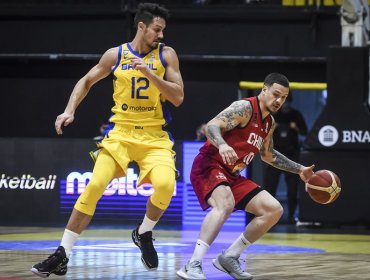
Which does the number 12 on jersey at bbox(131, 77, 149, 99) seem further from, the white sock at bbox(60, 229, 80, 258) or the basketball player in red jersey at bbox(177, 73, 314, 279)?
the white sock at bbox(60, 229, 80, 258)

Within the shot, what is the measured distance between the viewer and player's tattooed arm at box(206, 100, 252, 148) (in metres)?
7.51

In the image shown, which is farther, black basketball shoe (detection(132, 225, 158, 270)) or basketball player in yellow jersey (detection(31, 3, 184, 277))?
black basketball shoe (detection(132, 225, 158, 270))

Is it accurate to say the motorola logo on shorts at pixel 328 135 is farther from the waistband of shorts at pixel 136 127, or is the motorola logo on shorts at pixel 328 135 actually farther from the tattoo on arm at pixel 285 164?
the waistband of shorts at pixel 136 127

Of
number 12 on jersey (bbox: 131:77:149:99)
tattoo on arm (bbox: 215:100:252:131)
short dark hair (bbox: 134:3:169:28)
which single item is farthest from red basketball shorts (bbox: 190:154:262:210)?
short dark hair (bbox: 134:3:169:28)

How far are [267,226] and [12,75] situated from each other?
38.4 feet

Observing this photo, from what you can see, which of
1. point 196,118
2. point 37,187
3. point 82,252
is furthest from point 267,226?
point 196,118

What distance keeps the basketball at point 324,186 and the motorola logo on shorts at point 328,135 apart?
20.4 ft

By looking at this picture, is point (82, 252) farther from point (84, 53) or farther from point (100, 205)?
point (84, 53)

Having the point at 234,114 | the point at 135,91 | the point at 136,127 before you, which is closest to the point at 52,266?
the point at 136,127

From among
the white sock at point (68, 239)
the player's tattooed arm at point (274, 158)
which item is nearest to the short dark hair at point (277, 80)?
the player's tattooed arm at point (274, 158)

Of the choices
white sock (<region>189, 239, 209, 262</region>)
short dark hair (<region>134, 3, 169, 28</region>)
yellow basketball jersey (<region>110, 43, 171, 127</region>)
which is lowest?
white sock (<region>189, 239, 209, 262</region>)

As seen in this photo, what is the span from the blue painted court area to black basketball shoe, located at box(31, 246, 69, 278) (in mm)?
2788

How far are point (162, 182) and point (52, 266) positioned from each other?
1110 mm

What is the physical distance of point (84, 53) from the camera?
59.2ft
